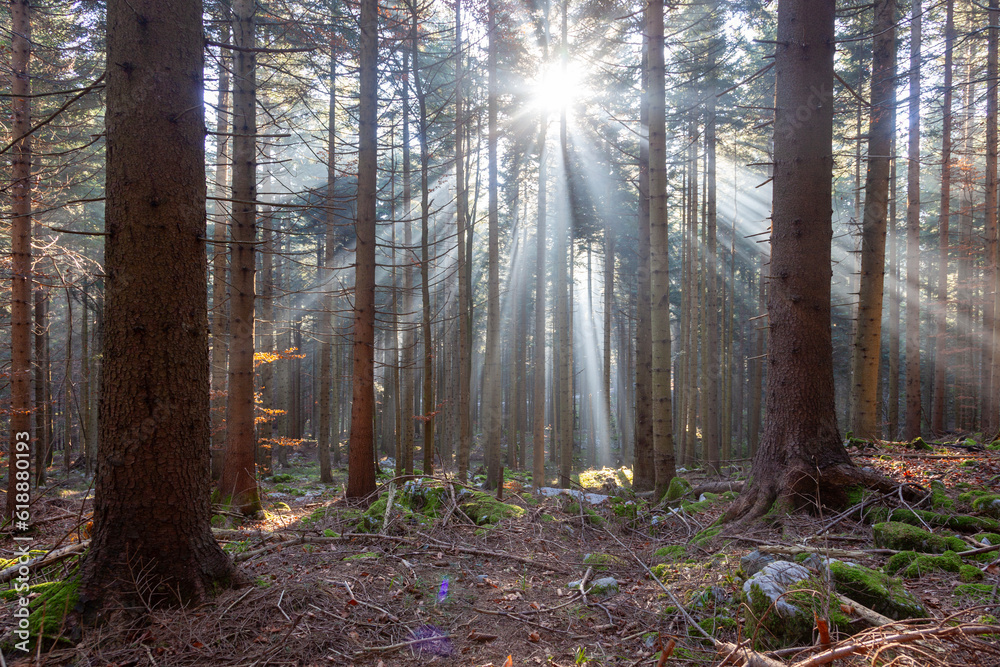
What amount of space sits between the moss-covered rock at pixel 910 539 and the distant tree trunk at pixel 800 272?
890 mm

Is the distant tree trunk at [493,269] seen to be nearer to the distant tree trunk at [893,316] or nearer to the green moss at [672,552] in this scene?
the green moss at [672,552]

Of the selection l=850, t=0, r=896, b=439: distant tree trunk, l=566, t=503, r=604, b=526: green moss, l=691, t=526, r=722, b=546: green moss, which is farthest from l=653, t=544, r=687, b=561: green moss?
l=850, t=0, r=896, b=439: distant tree trunk

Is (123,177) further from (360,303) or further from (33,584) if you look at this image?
(360,303)

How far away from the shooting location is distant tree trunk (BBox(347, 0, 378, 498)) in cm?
695

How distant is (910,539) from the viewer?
3715mm

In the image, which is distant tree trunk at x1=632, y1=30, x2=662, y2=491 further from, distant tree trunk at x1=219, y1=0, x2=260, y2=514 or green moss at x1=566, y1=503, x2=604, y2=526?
distant tree trunk at x1=219, y1=0, x2=260, y2=514

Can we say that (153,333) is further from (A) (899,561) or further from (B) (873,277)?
(B) (873,277)

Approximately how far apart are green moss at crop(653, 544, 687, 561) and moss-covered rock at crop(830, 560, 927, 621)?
63.1 inches

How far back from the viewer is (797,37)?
5.04 metres

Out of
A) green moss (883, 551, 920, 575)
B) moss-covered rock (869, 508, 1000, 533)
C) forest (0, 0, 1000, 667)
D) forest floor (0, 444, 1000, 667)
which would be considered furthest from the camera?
moss-covered rock (869, 508, 1000, 533)

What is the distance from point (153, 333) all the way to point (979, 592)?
525 cm

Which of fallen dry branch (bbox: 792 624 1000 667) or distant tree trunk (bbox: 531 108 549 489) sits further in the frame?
distant tree trunk (bbox: 531 108 549 489)

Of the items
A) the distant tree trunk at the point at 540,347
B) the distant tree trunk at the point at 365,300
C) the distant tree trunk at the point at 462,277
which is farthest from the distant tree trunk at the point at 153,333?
the distant tree trunk at the point at 540,347

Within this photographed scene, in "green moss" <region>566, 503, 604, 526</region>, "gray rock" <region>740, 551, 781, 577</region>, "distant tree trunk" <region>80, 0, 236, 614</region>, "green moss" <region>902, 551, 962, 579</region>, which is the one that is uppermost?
"distant tree trunk" <region>80, 0, 236, 614</region>
